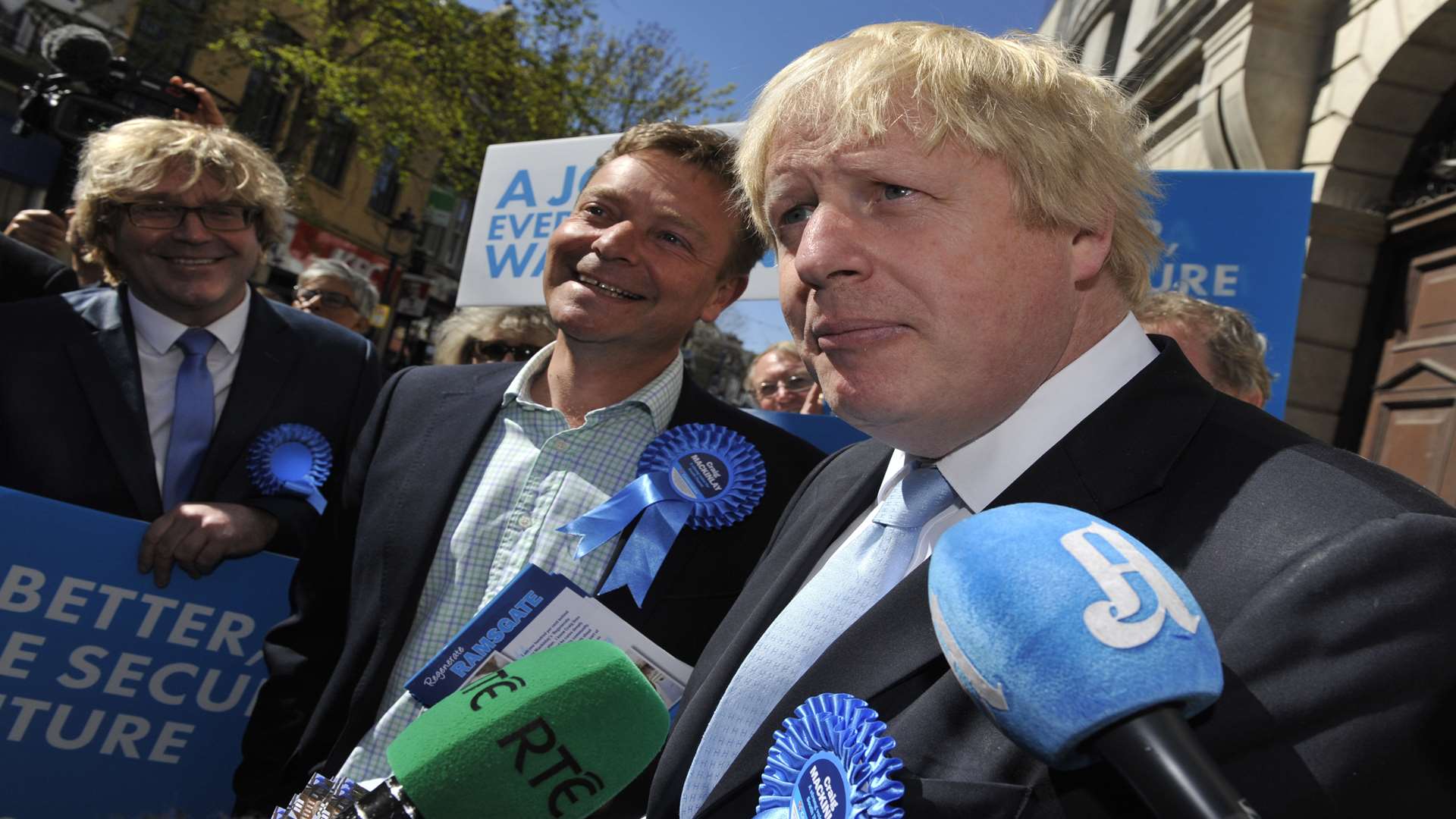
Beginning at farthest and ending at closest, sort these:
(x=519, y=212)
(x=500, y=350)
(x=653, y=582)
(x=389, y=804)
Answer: (x=500, y=350) < (x=519, y=212) < (x=653, y=582) < (x=389, y=804)

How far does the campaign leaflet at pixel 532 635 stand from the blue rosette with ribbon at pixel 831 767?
0.72m

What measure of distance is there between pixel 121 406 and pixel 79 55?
368cm

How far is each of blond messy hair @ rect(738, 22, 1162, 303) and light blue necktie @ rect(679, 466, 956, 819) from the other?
411 mm

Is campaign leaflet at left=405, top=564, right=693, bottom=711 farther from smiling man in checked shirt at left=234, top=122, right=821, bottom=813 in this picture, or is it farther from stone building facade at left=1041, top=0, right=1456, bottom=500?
stone building facade at left=1041, top=0, right=1456, bottom=500

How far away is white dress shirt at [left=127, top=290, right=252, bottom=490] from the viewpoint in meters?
2.62

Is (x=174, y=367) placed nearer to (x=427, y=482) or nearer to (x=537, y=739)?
(x=427, y=482)

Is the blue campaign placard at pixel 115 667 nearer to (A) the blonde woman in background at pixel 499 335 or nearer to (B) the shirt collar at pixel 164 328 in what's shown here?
(B) the shirt collar at pixel 164 328

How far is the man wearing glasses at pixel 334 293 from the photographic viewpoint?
568cm

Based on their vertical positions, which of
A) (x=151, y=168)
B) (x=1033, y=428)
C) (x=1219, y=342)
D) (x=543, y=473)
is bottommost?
(x=543, y=473)

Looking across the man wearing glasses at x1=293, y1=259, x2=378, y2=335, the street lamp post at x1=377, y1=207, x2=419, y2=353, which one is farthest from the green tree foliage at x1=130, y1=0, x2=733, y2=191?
the man wearing glasses at x1=293, y1=259, x2=378, y2=335

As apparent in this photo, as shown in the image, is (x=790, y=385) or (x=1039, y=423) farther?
(x=790, y=385)

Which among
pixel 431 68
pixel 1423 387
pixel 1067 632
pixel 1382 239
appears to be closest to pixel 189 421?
pixel 1067 632

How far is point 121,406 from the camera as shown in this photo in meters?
2.52

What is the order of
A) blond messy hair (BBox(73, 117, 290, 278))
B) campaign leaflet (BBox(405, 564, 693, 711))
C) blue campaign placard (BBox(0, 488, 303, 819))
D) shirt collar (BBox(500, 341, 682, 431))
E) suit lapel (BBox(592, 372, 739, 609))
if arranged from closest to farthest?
campaign leaflet (BBox(405, 564, 693, 711)), suit lapel (BBox(592, 372, 739, 609)), shirt collar (BBox(500, 341, 682, 431)), blue campaign placard (BBox(0, 488, 303, 819)), blond messy hair (BBox(73, 117, 290, 278))
